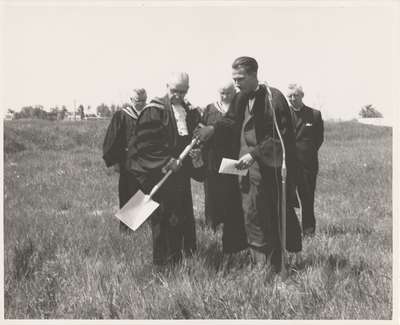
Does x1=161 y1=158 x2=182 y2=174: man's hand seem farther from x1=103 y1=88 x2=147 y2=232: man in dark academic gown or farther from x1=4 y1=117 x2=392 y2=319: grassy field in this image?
x1=103 y1=88 x2=147 y2=232: man in dark academic gown

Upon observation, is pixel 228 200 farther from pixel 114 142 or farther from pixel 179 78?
pixel 114 142

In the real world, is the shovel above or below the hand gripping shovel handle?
below

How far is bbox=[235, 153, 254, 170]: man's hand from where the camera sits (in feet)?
13.2

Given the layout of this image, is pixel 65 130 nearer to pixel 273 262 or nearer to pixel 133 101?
pixel 133 101

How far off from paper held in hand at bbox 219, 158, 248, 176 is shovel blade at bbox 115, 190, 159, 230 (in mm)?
715

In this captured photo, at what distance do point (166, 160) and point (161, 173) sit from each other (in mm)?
157

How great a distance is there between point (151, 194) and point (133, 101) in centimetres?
212

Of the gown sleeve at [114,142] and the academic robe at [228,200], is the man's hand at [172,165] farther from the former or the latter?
the gown sleeve at [114,142]

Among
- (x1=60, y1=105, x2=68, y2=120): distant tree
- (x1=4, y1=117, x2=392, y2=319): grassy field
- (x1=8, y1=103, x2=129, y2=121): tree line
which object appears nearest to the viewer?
(x1=4, y1=117, x2=392, y2=319): grassy field

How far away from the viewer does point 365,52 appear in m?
5.01

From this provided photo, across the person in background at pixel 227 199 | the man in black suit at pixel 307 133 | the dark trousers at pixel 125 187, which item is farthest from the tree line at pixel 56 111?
the man in black suit at pixel 307 133

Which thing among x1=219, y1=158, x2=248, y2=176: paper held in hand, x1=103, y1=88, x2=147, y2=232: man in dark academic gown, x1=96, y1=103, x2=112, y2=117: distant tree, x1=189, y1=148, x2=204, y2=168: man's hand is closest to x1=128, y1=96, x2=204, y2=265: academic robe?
x1=189, y1=148, x2=204, y2=168: man's hand

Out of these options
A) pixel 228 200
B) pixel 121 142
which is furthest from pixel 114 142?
pixel 228 200

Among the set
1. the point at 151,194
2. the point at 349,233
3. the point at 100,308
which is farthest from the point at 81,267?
the point at 349,233
